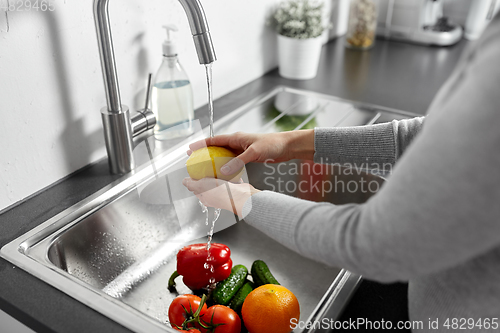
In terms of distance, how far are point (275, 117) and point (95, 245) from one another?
25.7 inches

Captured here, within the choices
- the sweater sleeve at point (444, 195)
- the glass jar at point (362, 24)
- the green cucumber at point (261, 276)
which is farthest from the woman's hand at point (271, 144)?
the glass jar at point (362, 24)

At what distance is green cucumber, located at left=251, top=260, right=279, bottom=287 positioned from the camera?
883 millimetres

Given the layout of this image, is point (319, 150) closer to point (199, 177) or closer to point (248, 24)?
point (199, 177)

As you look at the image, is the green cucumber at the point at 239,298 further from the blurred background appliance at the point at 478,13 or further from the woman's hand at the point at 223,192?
the blurred background appliance at the point at 478,13

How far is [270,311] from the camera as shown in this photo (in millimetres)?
729

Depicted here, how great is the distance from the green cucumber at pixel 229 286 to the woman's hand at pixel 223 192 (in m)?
0.19

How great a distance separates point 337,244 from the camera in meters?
0.49

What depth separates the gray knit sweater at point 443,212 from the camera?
388mm

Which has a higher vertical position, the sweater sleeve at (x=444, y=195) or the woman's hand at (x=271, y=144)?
the sweater sleeve at (x=444, y=195)

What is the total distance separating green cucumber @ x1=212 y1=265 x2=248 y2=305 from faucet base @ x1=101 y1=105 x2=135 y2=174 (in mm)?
336

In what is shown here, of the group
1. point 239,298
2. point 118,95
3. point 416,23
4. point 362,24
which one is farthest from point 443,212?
point 416,23

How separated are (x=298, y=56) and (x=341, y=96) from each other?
21 centimetres

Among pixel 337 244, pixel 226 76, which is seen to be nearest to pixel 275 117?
pixel 226 76

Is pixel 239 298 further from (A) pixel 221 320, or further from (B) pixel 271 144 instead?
(B) pixel 271 144
